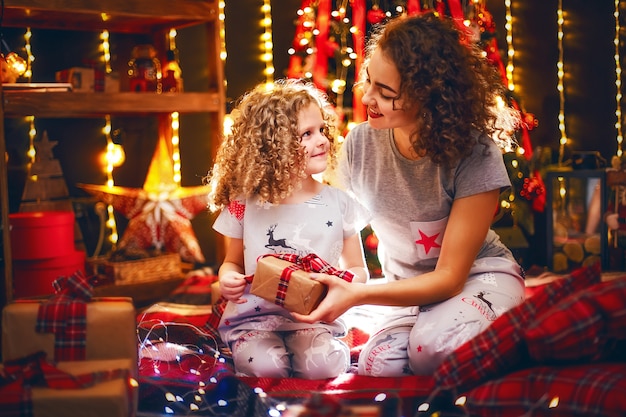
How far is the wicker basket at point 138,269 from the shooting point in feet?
10.8

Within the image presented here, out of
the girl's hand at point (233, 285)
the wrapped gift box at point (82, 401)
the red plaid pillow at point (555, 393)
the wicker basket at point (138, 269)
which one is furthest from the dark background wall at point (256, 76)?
the red plaid pillow at point (555, 393)

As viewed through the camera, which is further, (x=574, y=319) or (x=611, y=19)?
(x=611, y=19)

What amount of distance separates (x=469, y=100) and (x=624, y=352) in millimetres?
766

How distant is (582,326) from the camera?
149cm

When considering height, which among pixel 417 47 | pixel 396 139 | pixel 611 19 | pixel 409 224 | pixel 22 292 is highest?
pixel 611 19

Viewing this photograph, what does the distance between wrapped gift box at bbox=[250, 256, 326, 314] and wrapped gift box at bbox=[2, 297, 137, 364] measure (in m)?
0.33

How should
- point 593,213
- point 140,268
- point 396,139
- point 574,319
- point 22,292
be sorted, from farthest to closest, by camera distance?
point 593,213
point 140,268
point 22,292
point 396,139
point 574,319

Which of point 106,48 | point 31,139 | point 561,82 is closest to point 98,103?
point 31,139

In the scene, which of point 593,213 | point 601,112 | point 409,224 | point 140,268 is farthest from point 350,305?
point 601,112

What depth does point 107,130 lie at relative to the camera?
371cm

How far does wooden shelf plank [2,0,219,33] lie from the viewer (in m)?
2.95

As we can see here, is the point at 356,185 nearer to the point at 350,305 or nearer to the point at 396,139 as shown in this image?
the point at 396,139

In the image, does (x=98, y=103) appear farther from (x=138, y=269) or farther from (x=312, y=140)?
(x=312, y=140)

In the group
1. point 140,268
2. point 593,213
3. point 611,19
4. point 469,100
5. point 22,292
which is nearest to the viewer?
point 469,100
